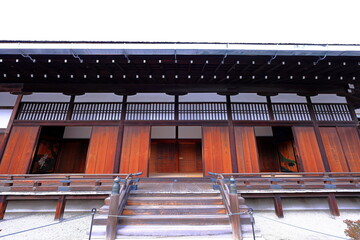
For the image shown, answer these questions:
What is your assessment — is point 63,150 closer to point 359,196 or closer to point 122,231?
point 122,231

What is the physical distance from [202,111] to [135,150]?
3479mm

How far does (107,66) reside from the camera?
19.0 ft

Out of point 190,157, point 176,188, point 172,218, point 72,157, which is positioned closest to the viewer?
point 172,218

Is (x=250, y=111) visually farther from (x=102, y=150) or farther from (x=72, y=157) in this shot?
(x=72, y=157)

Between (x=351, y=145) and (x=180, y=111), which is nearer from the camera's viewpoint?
(x=351, y=145)

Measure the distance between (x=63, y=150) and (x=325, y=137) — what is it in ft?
46.3

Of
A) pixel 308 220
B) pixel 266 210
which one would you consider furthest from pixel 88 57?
pixel 308 220

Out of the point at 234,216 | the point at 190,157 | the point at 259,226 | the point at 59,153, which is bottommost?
the point at 259,226

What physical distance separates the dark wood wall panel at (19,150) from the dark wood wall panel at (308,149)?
11246mm

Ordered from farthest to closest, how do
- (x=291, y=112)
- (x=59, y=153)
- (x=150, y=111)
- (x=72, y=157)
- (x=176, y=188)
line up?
(x=72, y=157) < (x=59, y=153) < (x=291, y=112) < (x=150, y=111) < (x=176, y=188)

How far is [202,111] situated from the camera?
705 centimetres

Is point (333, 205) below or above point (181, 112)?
below

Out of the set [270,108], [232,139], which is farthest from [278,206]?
[270,108]

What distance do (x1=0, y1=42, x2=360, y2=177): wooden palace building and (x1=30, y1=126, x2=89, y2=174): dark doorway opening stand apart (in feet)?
0.59
